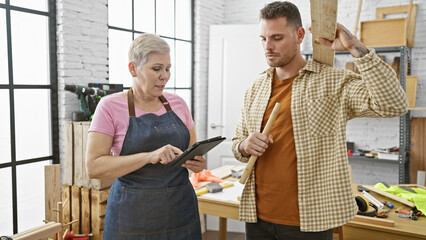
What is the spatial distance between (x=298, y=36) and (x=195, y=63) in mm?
3627

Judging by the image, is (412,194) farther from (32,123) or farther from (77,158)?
(32,123)

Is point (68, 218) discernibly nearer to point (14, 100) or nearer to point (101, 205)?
point (101, 205)

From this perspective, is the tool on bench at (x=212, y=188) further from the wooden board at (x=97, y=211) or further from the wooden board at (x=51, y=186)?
the wooden board at (x=51, y=186)

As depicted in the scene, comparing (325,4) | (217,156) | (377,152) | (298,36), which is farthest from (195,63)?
(325,4)

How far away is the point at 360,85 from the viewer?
1.61 m

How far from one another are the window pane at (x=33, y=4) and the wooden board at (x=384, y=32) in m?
3.39

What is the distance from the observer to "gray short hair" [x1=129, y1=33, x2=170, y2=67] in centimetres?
175

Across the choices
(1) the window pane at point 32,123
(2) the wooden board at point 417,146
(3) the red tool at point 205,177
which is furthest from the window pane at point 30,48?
(2) the wooden board at point 417,146

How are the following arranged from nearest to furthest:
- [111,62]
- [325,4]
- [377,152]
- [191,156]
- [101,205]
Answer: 1. [325,4]
2. [191,156]
3. [101,205]
4. [111,62]
5. [377,152]

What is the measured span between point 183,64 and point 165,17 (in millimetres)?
680

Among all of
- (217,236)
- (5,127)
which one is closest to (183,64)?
(217,236)

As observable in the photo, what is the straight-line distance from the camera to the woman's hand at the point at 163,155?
166 cm

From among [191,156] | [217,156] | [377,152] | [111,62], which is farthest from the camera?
[217,156]

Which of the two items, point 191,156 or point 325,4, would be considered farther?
point 191,156
